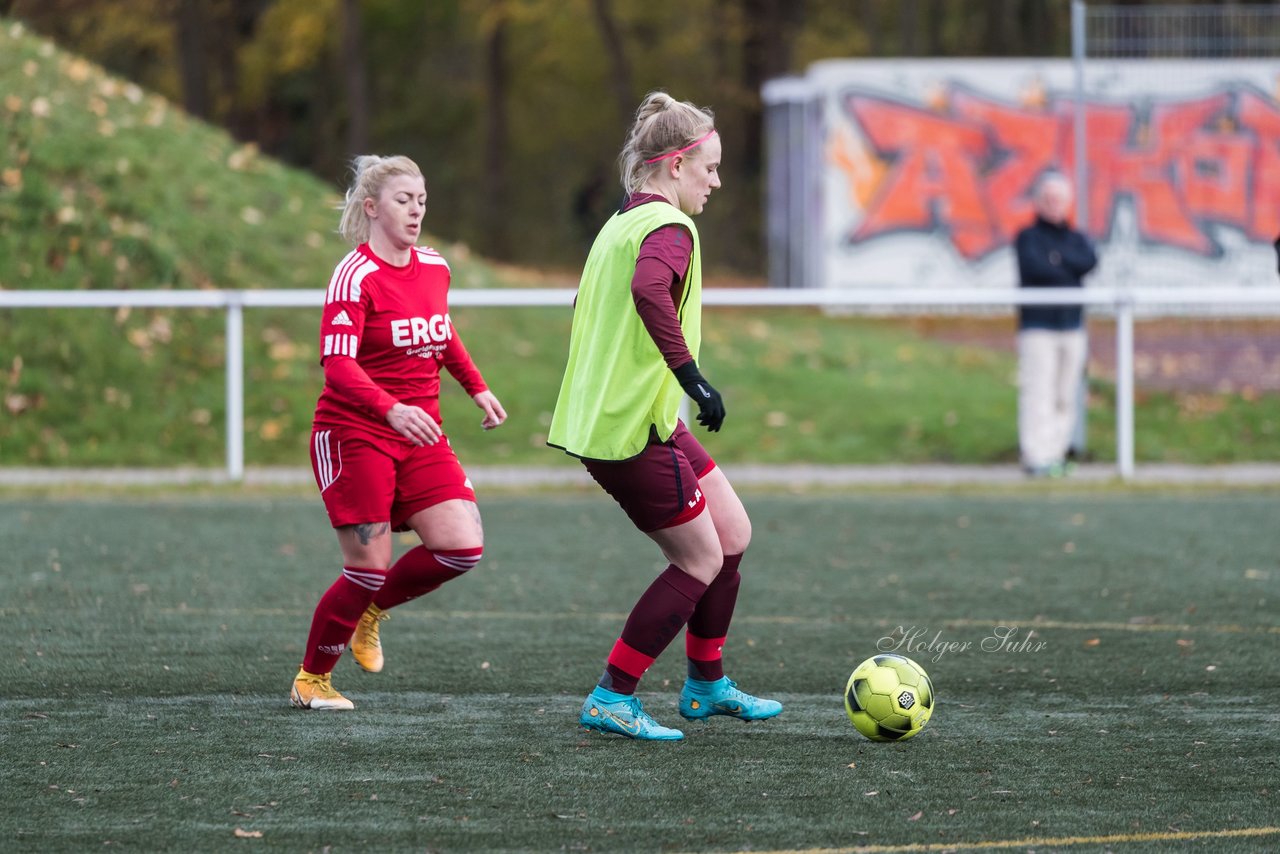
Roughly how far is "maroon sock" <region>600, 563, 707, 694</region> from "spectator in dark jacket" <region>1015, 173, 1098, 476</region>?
8.15m

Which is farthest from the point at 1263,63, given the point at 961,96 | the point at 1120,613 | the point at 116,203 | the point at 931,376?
the point at 1120,613

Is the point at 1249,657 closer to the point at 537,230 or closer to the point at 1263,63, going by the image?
the point at 1263,63

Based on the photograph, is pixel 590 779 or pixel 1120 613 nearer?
pixel 590 779

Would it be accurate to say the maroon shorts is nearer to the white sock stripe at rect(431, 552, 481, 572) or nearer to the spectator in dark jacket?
the white sock stripe at rect(431, 552, 481, 572)

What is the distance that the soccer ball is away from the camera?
5270 mm

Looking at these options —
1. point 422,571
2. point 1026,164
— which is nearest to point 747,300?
point 422,571

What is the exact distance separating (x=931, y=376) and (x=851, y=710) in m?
11.7

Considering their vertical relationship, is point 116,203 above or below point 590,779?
above

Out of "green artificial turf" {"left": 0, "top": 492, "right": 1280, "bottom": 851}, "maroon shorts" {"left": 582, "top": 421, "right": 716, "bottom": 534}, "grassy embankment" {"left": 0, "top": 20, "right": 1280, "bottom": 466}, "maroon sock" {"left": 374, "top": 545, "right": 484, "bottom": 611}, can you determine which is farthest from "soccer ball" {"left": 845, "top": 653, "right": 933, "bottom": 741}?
"grassy embankment" {"left": 0, "top": 20, "right": 1280, "bottom": 466}

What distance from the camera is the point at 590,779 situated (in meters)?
4.80

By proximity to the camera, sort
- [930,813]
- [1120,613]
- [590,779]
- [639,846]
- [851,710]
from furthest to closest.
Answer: [1120,613] < [851,710] < [590,779] < [930,813] < [639,846]

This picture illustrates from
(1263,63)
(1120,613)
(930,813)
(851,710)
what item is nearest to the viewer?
(930,813)

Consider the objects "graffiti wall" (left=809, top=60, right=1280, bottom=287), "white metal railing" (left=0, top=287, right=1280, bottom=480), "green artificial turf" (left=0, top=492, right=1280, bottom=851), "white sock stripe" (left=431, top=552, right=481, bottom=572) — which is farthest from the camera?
"graffiti wall" (left=809, top=60, right=1280, bottom=287)

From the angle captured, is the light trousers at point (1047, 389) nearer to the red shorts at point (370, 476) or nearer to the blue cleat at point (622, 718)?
the red shorts at point (370, 476)
